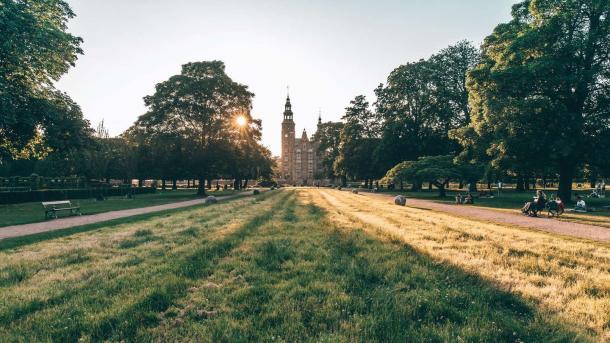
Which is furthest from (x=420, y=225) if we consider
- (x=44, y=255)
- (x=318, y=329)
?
(x=44, y=255)

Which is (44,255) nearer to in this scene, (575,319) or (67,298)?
(67,298)

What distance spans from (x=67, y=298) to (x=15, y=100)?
21.8 meters

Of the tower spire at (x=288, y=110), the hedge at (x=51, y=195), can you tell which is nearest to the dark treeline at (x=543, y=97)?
the hedge at (x=51, y=195)

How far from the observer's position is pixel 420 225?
39.4ft

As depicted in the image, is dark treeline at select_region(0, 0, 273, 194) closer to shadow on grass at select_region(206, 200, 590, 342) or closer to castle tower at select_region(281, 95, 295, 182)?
shadow on grass at select_region(206, 200, 590, 342)

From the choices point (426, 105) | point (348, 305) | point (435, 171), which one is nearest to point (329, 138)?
point (426, 105)

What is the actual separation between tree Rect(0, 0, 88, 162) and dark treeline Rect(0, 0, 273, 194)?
50 millimetres

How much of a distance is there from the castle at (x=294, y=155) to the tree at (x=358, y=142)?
7234 cm

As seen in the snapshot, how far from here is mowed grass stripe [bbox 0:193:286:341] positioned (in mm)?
3719

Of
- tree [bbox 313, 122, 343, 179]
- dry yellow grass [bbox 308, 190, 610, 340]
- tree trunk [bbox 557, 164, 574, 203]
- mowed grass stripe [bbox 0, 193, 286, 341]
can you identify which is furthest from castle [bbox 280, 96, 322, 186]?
mowed grass stripe [bbox 0, 193, 286, 341]

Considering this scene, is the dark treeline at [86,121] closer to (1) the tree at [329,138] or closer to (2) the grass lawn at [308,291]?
(2) the grass lawn at [308,291]

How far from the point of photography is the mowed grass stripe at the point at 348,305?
3477 mm

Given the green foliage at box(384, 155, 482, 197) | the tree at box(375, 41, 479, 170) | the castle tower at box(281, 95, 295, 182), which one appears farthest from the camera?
the castle tower at box(281, 95, 295, 182)

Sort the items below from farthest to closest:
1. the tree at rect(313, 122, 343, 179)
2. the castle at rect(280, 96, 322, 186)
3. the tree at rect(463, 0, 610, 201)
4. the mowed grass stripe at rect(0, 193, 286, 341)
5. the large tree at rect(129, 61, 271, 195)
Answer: the castle at rect(280, 96, 322, 186) → the tree at rect(313, 122, 343, 179) → the large tree at rect(129, 61, 271, 195) → the tree at rect(463, 0, 610, 201) → the mowed grass stripe at rect(0, 193, 286, 341)
